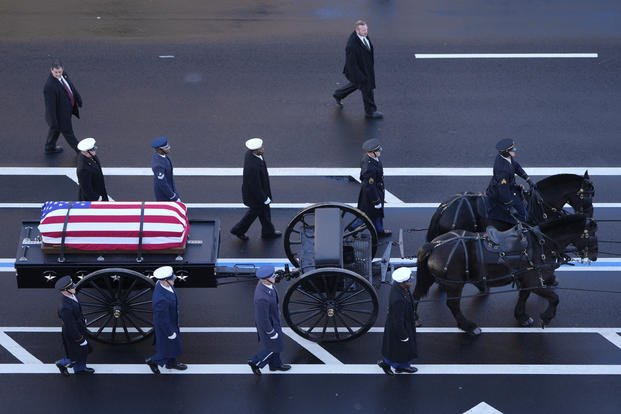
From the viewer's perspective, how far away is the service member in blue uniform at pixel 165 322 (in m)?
11.6

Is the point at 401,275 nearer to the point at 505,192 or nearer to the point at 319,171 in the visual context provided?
the point at 505,192

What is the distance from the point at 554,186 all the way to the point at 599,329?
1.89m

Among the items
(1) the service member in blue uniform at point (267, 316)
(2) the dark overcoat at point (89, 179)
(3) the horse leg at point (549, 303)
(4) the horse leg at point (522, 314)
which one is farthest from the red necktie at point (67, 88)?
(3) the horse leg at point (549, 303)

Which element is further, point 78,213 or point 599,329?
point 599,329

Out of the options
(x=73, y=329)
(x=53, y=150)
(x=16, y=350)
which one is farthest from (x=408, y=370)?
(x=53, y=150)

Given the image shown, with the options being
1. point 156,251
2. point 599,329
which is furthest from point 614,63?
point 156,251

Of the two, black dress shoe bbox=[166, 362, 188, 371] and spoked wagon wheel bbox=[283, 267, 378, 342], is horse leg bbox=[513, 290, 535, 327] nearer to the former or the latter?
spoked wagon wheel bbox=[283, 267, 378, 342]

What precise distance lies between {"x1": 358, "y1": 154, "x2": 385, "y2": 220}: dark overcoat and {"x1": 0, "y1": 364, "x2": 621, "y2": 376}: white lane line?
2499mm

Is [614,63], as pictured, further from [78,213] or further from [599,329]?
[78,213]

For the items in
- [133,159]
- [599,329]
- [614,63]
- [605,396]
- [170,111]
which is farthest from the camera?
[614,63]

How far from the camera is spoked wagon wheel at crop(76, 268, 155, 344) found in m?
12.0

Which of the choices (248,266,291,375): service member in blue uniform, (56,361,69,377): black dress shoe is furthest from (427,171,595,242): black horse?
(56,361,69,377): black dress shoe

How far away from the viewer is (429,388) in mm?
12023

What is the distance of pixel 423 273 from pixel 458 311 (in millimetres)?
633
